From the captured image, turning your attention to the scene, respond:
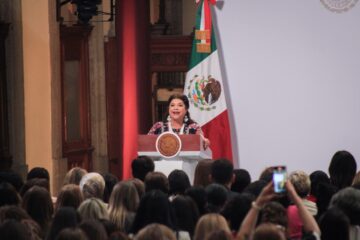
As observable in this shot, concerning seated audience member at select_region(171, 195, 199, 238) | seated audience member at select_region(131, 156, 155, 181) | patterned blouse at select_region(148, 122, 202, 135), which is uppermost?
patterned blouse at select_region(148, 122, 202, 135)

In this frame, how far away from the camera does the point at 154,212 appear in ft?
24.6

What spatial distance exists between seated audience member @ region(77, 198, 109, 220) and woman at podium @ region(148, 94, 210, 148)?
3853 mm

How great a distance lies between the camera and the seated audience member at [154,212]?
745 cm

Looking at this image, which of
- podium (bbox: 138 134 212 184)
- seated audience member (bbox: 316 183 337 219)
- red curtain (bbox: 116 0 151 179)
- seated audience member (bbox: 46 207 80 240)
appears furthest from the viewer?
red curtain (bbox: 116 0 151 179)

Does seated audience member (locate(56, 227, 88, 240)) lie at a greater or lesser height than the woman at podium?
lesser

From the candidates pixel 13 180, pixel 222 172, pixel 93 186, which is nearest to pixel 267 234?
pixel 93 186

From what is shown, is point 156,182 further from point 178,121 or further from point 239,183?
point 178,121

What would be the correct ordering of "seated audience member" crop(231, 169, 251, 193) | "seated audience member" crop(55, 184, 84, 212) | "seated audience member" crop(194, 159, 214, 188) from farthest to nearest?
1. "seated audience member" crop(194, 159, 214, 188)
2. "seated audience member" crop(231, 169, 251, 193)
3. "seated audience member" crop(55, 184, 84, 212)

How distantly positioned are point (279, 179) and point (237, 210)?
34.9 inches

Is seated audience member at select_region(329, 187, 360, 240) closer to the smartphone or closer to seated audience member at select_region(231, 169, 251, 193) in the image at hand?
the smartphone

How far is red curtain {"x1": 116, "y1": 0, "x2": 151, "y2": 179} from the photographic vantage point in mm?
14430

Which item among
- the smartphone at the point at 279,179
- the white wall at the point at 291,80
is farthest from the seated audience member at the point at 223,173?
the white wall at the point at 291,80

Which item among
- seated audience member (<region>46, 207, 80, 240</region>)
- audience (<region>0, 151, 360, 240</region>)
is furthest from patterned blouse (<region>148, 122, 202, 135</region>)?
seated audience member (<region>46, 207, 80, 240</region>)

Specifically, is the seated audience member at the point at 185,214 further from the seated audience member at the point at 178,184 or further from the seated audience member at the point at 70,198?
the seated audience member at the point at 178,184
